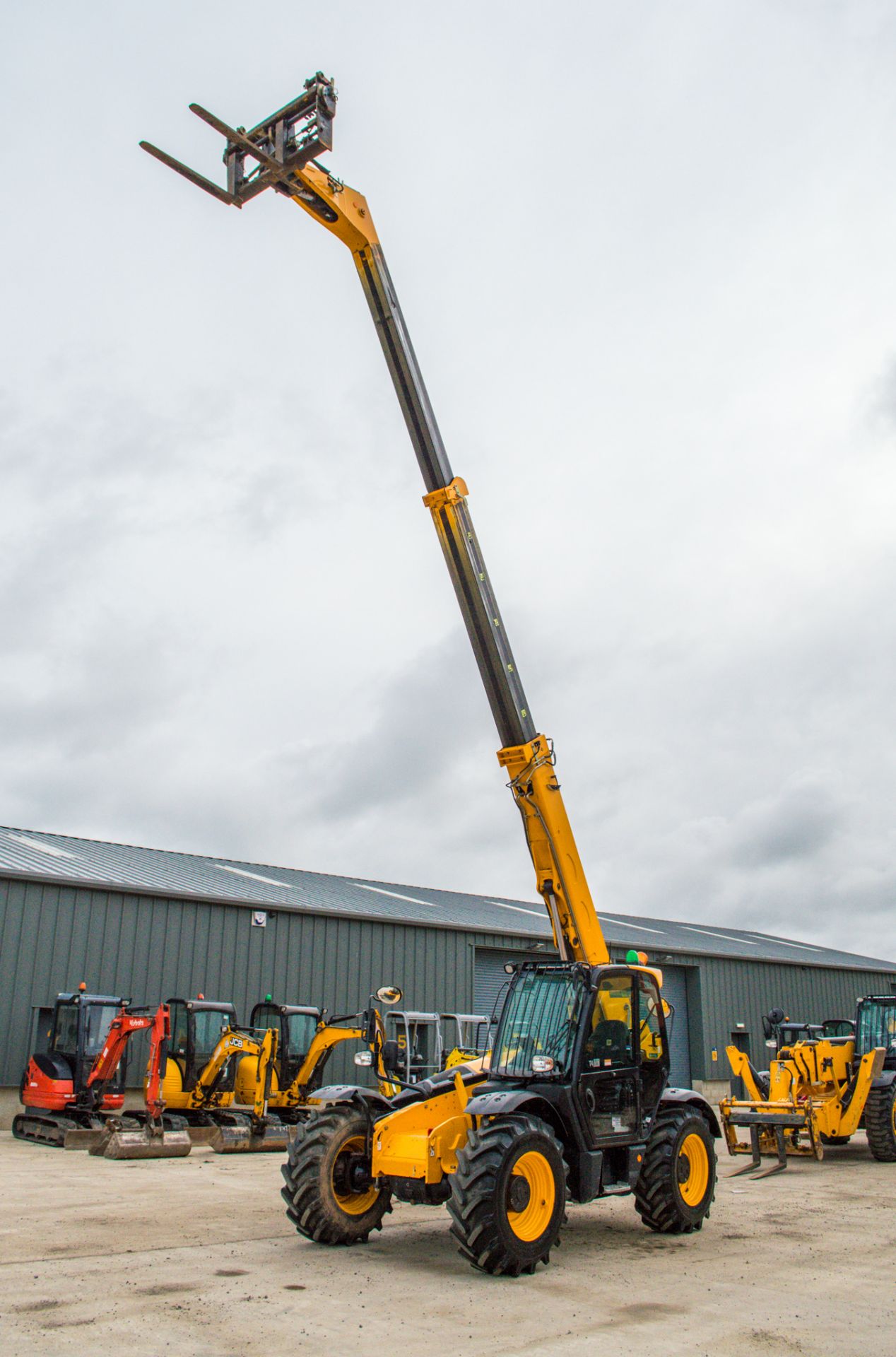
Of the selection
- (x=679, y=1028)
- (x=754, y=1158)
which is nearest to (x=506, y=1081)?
(x=754, y=1158)

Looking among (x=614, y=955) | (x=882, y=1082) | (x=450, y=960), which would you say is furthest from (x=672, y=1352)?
(x=614, y=955)

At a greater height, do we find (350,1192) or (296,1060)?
(296,1060)

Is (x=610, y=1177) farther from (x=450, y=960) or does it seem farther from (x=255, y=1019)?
(x=450, y=960)

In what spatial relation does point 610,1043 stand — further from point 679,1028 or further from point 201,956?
point 679,1028

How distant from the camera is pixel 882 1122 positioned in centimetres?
1683

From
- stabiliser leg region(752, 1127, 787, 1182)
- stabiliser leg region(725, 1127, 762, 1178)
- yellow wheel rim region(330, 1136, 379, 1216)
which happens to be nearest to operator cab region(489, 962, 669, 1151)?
yellow wheel rim region(330, 1136, 379, 1216)

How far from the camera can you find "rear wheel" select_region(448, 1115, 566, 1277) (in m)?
7.73

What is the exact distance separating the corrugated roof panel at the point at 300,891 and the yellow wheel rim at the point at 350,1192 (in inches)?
528

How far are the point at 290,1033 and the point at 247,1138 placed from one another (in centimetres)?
275

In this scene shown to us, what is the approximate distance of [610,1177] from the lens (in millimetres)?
9500

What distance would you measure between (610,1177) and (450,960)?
17.6 meters

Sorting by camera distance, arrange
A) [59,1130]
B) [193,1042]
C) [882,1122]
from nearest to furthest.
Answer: [882,1122]
[59,1130]
[193,1042]

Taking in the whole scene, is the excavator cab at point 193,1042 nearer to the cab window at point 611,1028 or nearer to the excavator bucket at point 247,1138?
the excavator bucket at point 247,1138

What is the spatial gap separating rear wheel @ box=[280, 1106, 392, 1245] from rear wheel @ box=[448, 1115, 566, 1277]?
1266 mm
